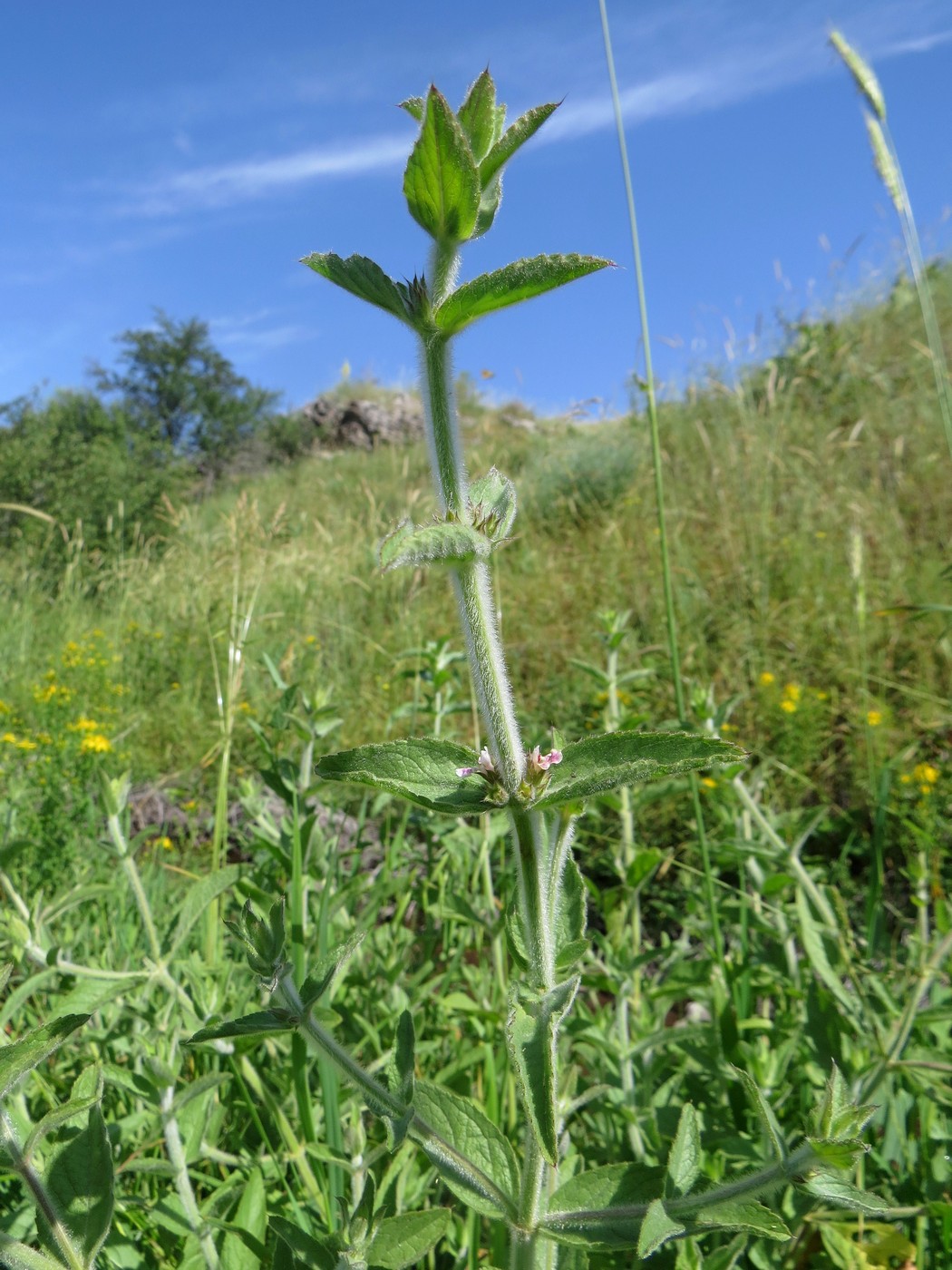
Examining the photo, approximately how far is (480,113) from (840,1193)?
3.07ft

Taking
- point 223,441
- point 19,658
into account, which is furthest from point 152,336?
point 19,658

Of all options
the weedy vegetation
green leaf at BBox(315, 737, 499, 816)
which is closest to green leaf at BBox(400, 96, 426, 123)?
the weedy vegetation

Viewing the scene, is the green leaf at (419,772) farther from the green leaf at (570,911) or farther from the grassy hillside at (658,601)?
the grassy hillside at (658,601)

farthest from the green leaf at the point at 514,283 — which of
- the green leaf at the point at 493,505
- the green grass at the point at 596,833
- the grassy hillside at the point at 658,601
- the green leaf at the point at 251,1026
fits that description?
the grassy hillside at the point at 658,601

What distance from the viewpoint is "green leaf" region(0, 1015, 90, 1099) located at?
703 millimetres

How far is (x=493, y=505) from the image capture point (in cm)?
76

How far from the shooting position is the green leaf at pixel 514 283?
67cm

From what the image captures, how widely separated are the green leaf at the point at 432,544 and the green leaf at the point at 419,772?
0.15 meters

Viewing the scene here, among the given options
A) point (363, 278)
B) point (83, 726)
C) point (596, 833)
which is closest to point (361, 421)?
point (83, 726)

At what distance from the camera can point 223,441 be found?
2331 cm

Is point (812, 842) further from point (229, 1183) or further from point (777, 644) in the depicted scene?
point (229, 1183)

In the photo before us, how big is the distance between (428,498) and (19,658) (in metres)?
3.79

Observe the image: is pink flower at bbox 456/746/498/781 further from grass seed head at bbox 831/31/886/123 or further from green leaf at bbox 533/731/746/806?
grass seed head at bbox 831/31/886/123

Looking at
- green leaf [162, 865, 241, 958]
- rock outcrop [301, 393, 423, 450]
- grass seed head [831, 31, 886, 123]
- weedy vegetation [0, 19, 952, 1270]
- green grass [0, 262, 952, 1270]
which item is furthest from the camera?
rock outcrop [301, 393, 423, 450]
